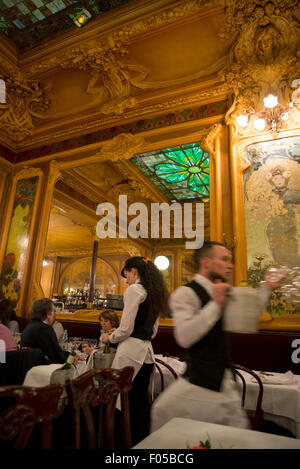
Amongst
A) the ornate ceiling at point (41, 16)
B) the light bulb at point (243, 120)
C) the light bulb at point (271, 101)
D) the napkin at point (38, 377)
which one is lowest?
the napkin at point (38, 377)

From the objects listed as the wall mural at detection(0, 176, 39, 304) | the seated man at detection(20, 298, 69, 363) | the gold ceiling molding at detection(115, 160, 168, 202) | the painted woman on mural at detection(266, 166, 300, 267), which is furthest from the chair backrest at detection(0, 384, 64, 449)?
the gold ceiling molding at detection(115, 160, 168, 202)

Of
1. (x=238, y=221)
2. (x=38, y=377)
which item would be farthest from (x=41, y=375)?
(x=238, y=221)

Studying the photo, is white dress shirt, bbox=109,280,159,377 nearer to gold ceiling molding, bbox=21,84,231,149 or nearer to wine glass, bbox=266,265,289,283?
wine glass, bbox=266,265,289,283

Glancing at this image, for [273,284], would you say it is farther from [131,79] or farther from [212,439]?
[131,79]

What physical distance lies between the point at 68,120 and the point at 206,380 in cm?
547

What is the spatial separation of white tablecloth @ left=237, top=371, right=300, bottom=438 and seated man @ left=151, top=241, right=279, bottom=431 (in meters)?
1.11

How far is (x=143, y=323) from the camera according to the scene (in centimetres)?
207

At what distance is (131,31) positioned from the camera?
420cm

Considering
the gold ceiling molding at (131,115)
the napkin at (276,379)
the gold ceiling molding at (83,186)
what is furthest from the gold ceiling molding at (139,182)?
the napkin at (276,379)

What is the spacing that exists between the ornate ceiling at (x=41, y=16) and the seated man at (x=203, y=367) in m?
4.54

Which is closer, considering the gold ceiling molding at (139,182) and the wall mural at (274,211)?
the wall mural at (274,211)

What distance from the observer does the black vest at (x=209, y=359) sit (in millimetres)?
1236

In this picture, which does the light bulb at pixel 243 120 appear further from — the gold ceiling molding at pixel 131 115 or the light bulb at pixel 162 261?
the light bulb at pixel 162 261
